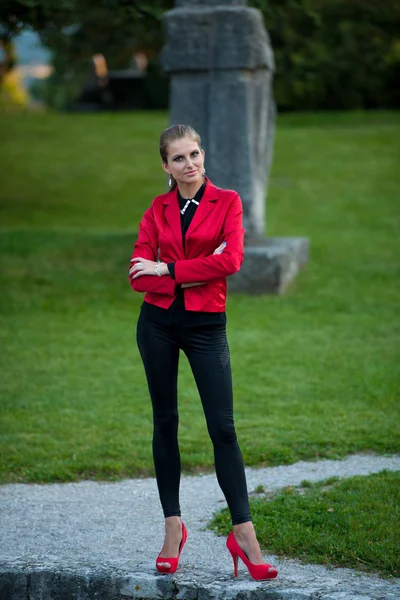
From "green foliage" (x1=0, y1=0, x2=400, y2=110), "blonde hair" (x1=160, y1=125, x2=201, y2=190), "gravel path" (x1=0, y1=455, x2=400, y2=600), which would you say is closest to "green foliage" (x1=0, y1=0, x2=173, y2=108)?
"green foliage" (x1=0, y1=0, x2=400, y2=110)

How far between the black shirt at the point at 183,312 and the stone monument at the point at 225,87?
20.9ft

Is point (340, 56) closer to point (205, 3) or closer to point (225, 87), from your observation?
point (205, 3)

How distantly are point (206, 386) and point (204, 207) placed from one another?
836mm

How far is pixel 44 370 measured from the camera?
8.52 m

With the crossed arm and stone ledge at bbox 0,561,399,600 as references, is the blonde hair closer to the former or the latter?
the crossed arm

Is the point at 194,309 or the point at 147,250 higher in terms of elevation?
the point at 147,250

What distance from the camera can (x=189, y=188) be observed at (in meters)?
4.43

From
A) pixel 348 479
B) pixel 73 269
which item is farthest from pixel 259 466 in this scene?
pixel 73 269

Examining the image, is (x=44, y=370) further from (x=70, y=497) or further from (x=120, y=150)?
(x=120, y=150)

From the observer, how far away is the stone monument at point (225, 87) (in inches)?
424

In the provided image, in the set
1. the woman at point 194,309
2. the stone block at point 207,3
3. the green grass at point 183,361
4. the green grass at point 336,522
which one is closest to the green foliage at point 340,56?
the green grass at point 183,361

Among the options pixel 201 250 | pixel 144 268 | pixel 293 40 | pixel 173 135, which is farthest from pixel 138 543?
pixel 293 40

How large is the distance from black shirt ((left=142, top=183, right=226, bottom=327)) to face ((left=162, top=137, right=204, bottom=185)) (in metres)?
0.12

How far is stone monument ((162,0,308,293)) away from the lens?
10.8 meters
